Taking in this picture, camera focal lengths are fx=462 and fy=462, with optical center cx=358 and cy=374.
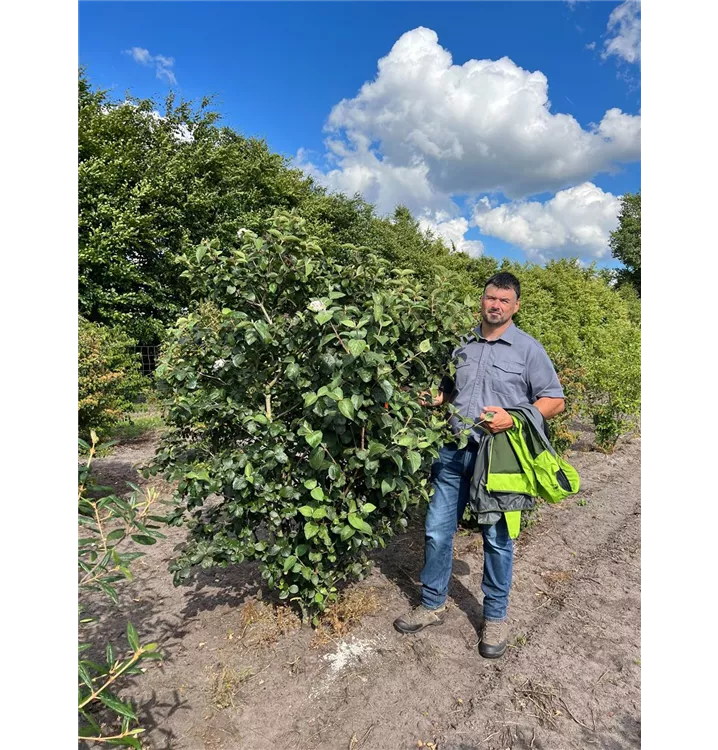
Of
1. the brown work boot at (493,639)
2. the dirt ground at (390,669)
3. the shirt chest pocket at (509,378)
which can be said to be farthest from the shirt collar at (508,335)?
the dirt ground at (390,669)

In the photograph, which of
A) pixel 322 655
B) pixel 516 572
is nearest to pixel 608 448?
pixel 516 572

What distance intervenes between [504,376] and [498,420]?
0.29m

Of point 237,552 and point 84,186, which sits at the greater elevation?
point 84,186

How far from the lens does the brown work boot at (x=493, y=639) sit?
2502mm

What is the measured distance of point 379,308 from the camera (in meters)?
2.06

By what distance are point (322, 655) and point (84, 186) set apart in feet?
37.3

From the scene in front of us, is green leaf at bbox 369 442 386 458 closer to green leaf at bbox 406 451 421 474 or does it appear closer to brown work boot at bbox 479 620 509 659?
green leaf at bbox 406 451 421 474

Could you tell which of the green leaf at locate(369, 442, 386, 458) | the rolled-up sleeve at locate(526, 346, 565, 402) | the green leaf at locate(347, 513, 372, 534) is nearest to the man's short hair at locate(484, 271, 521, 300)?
the rolled-up sleeve at locate(526, 346, 565, 402)

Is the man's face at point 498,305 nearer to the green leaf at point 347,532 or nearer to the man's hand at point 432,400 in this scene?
the man's hand at point 432,400

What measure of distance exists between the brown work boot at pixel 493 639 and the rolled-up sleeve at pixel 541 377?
1286mm

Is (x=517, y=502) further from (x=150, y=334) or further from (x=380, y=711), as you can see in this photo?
(x=150, y=334)

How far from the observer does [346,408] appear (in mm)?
1893
